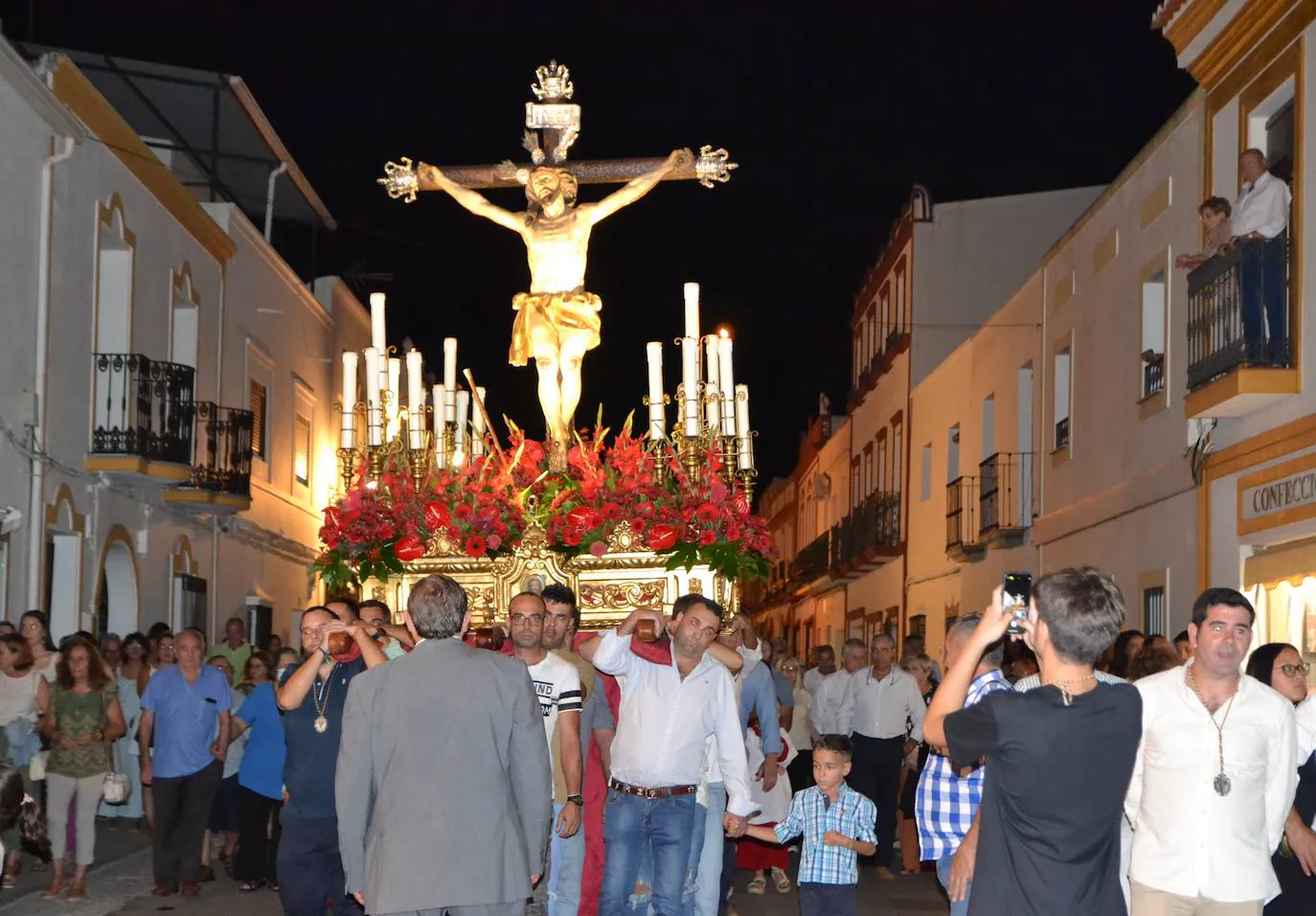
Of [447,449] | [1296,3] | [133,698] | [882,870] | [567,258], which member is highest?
[1296,3]

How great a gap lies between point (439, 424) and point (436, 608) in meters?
5.22

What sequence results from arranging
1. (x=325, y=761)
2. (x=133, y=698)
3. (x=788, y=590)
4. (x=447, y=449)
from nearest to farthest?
(x=325, y=761) < (x=447, y=449) < (x=133, y=698) < (x=788, y=590)

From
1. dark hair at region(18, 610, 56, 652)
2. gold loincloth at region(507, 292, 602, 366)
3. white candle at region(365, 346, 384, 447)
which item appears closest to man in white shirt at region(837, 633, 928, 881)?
gold loincloth at region(507, 292, 602, 366)

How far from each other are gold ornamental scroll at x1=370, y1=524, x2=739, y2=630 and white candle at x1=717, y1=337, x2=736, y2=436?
80 centimetres

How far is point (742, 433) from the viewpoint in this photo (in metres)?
10.5

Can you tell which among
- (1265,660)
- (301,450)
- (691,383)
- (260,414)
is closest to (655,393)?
(691,383)

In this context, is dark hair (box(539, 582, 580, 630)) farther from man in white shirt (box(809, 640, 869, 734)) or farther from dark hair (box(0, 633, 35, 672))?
man in white shirt (box(809, 640, 869, 734))

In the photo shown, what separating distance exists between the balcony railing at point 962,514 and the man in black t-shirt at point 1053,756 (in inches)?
804

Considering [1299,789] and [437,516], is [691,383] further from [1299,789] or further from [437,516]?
[1299,789]

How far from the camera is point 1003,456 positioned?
2400cm

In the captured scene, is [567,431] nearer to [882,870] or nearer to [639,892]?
[639,892]

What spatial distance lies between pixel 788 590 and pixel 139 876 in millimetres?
38456

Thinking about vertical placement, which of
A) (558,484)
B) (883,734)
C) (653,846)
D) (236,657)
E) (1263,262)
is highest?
(1263,262)

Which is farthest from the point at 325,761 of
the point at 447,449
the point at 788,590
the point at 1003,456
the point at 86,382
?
the point at 788,590
